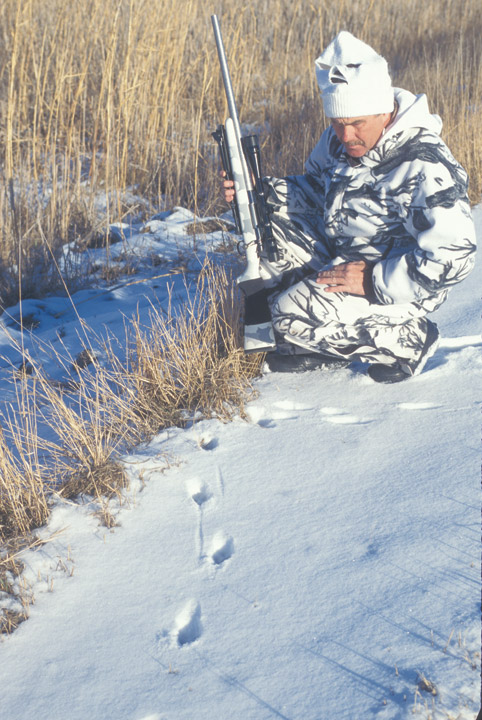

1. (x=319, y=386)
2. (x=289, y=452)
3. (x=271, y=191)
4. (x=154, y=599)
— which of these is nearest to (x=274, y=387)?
(x=319, y=386)

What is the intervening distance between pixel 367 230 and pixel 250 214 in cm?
41

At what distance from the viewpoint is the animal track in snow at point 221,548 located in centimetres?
171

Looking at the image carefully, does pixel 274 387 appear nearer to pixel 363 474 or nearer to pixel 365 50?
pixel 363 474

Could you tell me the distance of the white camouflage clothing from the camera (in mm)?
1964

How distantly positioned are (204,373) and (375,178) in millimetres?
839

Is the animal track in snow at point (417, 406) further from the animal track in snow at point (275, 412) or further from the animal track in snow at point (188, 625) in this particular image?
the animal track in snow at point (188, 625)

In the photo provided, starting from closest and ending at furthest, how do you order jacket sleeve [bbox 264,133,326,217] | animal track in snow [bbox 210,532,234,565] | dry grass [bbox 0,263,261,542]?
1. animal track in snow [bbox 210,532,234,565]
2. dry grass [bbox 0,263,261,542]
3. jacket sleeve [bbox 264,133,326,217]

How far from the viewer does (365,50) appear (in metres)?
2.00

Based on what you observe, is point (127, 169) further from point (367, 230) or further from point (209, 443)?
point (209, 443)

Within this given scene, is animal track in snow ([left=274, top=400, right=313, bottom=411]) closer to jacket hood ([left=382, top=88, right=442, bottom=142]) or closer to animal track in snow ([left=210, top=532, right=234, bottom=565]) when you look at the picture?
animal track in snow ([left=210, top=532, right=234, bottom=565])

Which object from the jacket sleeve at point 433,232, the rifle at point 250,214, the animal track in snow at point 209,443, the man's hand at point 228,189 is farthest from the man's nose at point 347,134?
the animal track in snow at point 209,443

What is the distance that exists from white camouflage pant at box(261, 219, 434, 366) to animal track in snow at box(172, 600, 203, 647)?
105cm

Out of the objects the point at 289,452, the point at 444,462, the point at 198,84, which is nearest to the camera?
the point at 444,462

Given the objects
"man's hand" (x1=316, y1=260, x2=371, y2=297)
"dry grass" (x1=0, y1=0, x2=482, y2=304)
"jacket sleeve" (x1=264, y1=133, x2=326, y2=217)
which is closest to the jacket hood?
"man's hand" (x1=316, y1=260, x2=371, y2=297)
